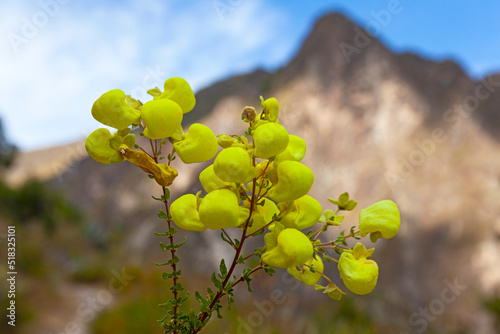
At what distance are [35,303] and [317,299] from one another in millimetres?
3647

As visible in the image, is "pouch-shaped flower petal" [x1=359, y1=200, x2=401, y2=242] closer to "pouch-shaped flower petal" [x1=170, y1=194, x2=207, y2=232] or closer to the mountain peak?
"pouch-shaped flower petal" [x1=170, y1=194, x2=207, y2=232]

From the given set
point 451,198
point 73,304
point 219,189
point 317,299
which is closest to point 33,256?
point 73,304

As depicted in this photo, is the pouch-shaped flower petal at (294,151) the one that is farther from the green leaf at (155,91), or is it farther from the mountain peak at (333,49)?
the mountain peak at (333,49)

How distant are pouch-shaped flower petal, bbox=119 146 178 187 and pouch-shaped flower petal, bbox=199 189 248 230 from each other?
2.5 inches

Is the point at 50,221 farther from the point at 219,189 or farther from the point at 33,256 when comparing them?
the point at 219,189

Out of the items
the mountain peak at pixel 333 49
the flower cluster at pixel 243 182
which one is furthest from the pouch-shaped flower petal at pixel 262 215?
the mountain peak at pixel 333 49

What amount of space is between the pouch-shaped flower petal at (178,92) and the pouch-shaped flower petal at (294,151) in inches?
5.1

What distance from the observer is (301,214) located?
1.41 ft

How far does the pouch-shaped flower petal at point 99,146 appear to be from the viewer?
438mm

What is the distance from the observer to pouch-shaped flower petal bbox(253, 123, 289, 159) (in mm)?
382

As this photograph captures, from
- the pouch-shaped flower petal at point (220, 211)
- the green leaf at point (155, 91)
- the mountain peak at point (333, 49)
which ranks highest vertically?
the mountain peak at point (333, 49)

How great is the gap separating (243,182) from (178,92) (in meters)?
0.15

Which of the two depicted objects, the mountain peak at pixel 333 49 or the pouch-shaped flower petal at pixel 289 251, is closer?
the pouch-shaped flower petal at pixel 289 251

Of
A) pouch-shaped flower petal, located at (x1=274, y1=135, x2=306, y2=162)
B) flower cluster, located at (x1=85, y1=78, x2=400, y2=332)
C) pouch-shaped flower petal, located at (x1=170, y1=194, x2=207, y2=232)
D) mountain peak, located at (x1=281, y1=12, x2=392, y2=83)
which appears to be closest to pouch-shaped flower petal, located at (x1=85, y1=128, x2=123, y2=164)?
flower cluster, located at (x1=85, y1=78, x2=400, y2=332)
